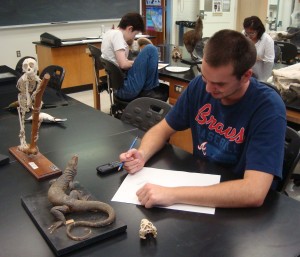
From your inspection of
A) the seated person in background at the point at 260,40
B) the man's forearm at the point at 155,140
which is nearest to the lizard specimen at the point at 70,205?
the man's forearm at the point at 155,140

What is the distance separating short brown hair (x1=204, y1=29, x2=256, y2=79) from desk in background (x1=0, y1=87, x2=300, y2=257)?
1.24ft

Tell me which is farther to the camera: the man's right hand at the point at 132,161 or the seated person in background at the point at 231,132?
the man's right hand at the point at 132,161

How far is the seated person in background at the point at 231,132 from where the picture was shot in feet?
3.43

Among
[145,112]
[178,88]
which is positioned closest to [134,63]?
[178,88]

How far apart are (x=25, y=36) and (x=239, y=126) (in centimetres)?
491

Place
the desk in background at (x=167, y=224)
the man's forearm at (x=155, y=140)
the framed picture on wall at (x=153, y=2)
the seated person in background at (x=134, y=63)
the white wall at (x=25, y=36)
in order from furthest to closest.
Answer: the framed picture on wall at (x=153, y=2) → the white wall at (x=25, y=36) → the seated person in background at (x=134, y=63) → the man's forearm at (x=155, y=140) → the desk in background at (x=167, y=224)

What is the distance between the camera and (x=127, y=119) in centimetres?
194

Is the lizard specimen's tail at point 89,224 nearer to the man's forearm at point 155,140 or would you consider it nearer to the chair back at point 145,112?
the man's forearm at point 155,140

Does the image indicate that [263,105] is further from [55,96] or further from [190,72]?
[190,72]

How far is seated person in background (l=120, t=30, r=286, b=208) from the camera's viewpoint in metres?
1.05

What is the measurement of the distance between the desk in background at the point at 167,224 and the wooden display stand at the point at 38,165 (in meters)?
0.02

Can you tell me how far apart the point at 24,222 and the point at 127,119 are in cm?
103

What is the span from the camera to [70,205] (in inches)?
38.1

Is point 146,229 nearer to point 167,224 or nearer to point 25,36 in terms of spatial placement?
point 167,224
